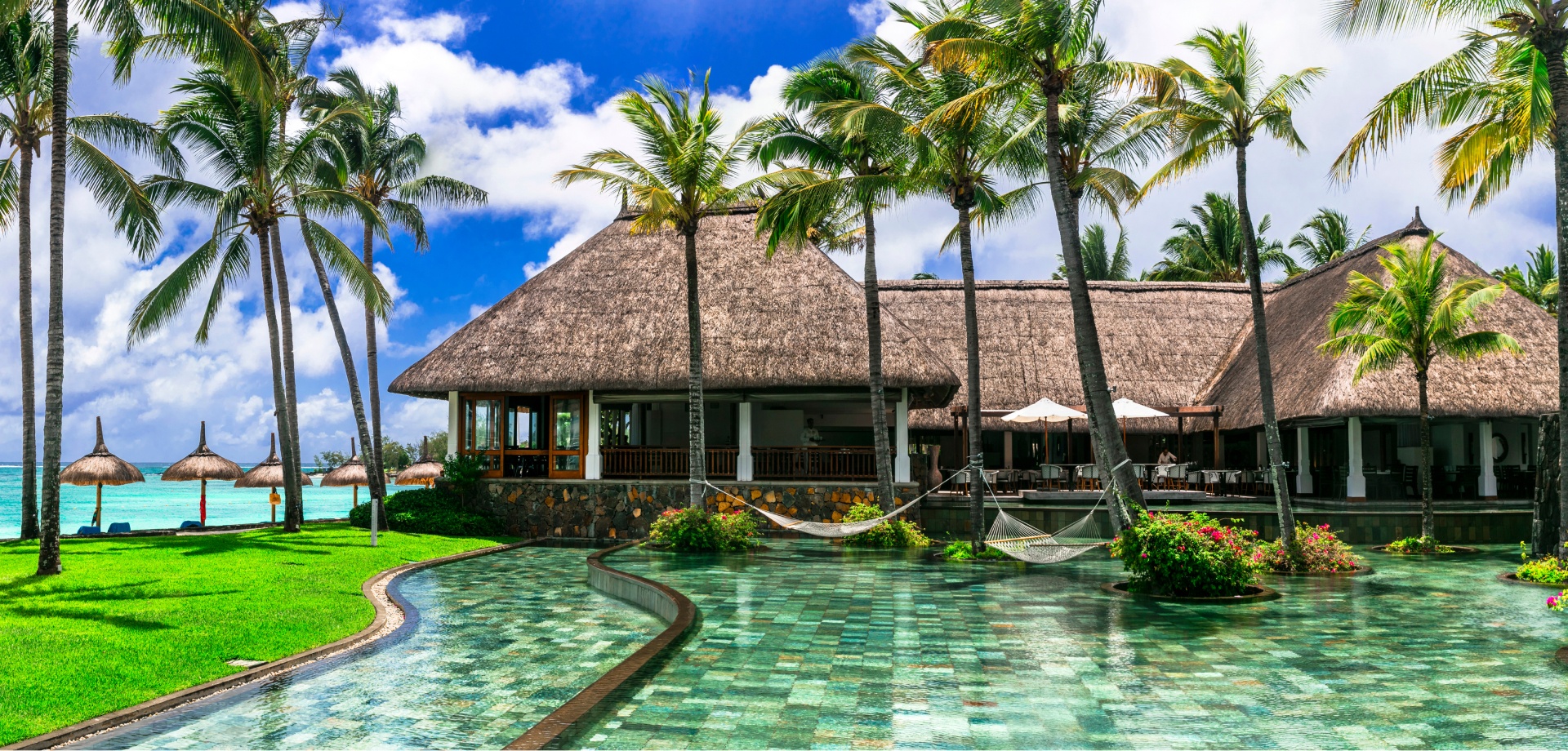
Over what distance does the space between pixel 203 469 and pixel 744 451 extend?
1168 cm

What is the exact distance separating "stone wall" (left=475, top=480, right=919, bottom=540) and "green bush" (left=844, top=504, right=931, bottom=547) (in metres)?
1.71

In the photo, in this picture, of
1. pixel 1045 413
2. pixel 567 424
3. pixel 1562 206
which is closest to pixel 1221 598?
pixel 1562 206

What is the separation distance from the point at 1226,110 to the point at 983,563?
6.42m

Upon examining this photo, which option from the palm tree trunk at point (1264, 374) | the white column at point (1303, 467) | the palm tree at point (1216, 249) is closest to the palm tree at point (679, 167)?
the palm tree trunk at point (1264, 374)

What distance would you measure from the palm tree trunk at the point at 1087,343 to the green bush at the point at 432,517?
37.5 feet

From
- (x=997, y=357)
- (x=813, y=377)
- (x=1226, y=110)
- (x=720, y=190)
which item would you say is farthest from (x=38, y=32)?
(x=997, y=357)

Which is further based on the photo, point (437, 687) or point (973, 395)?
point (973, 395)

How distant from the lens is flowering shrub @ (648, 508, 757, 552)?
14.9 metres

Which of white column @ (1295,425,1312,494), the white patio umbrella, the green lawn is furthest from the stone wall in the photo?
white column @ (1295,425,1312,494)

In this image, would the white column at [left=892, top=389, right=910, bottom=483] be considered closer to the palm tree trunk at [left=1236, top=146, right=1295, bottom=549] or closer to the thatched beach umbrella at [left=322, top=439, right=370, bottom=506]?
the palm tree trunk at [left=1236, top=146, right=1295, bottom=549]

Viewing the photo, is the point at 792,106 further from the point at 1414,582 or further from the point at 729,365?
the point at 1414,582

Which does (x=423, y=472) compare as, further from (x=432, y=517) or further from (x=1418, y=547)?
(x=1418, y=547)

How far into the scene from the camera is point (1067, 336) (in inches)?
930

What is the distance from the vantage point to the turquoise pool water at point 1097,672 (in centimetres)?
503
